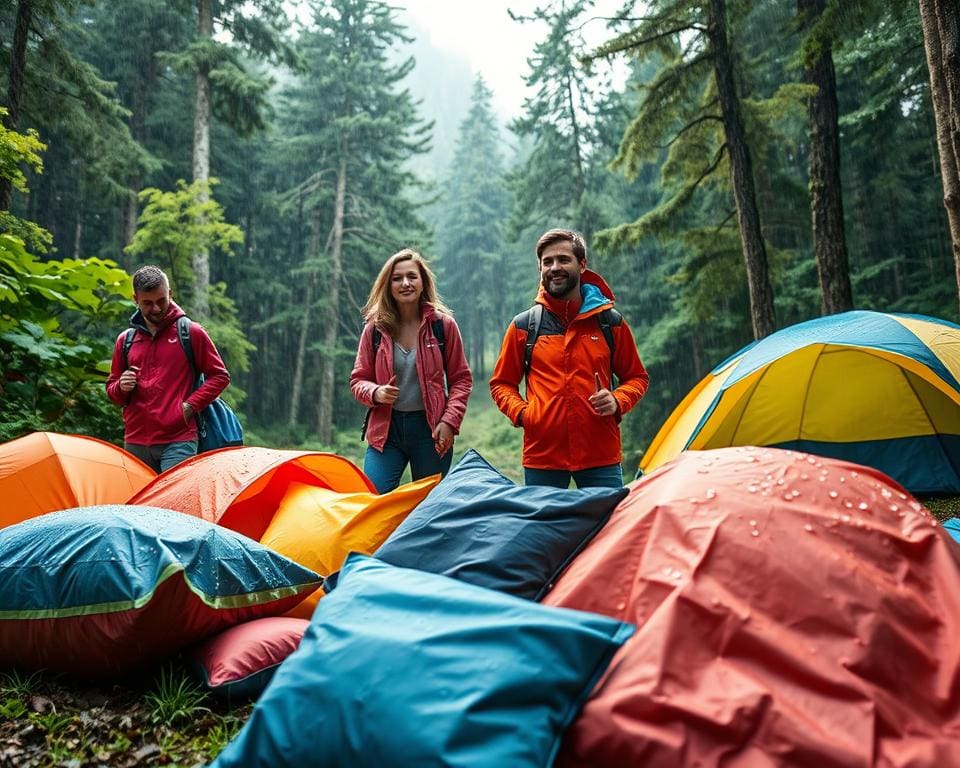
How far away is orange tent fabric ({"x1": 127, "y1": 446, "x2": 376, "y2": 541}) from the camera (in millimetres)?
3309

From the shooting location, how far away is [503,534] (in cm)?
205

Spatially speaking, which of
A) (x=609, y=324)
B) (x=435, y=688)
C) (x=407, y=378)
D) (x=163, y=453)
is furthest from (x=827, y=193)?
(x=435, y=688)

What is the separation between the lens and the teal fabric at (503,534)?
196 cm

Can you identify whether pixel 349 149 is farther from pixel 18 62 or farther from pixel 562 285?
pixel 562 285

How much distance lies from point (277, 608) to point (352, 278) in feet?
59.5

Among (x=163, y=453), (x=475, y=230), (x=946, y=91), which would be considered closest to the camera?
(x=946, y=91)

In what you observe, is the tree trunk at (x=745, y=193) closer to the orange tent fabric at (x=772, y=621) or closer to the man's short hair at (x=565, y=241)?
the man's short hair at (x=565, y=241)

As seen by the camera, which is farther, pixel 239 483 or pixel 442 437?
pixel 442 437

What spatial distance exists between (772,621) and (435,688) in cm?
88

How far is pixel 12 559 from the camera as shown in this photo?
7.64 ft

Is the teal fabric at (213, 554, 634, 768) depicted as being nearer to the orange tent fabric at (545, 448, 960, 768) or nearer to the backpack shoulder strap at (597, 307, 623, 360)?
the orange tent fabric at (545, 448, 960, 768)

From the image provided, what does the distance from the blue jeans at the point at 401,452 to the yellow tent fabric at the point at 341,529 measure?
54cm

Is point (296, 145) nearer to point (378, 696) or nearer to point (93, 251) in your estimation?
point (93, 251)

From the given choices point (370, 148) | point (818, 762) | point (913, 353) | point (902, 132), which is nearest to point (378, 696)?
point (818, 762)
